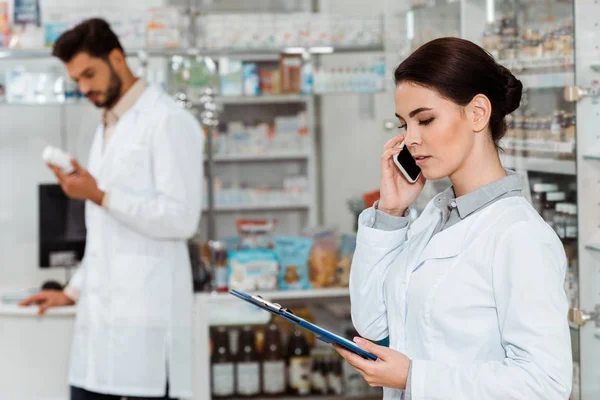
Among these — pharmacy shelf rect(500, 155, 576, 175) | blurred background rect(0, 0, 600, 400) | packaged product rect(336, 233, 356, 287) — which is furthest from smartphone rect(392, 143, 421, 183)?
packaged product rect(336, 233, 356, 287)

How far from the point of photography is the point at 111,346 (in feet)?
10.7

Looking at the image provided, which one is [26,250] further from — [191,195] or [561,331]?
[561,331]

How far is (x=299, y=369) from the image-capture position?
15.5ft

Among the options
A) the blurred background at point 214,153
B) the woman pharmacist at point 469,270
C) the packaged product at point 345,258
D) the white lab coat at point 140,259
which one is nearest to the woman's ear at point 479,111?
the woman pharmacist at point 469,270

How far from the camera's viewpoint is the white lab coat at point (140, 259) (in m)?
3.23

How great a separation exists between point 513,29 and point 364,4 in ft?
7.53

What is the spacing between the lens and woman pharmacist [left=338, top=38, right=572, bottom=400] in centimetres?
146

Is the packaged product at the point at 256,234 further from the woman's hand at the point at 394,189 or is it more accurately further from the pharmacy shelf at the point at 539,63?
the woman's hand at the point at 394,189

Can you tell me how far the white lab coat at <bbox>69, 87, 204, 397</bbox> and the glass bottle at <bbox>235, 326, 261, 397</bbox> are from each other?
132 cm

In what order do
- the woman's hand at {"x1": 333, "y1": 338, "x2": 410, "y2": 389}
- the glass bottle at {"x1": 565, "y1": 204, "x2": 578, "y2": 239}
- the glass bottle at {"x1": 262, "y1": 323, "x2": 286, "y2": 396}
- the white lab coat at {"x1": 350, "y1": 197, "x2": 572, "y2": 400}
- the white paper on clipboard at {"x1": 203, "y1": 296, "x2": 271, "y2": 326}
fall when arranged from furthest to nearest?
1. the glass bottle at {"x1": 262, "y1": 323, "x2": 286, "y2": 396}
2. the white paper on clipboard at {"x1": 203, "y1": 296, "x2": 271, "y2": 326}
3. the glass bottle at {"x1": 565, "y1": 204, "x2": 578, "y2": 239}
4. the woman's hand at {"x1": 333, "y1": 338, "x2": 410, "y2": 389}
5. the white lab coat at {"x1": 350, "y1": 197, "x2": 572, "y2": 400}

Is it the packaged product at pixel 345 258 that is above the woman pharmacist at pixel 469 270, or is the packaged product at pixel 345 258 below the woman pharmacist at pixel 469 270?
below

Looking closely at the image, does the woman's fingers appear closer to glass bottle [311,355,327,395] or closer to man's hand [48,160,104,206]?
man's hand [48,160,104,206]

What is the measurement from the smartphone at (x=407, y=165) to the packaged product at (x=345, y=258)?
2.71 metres

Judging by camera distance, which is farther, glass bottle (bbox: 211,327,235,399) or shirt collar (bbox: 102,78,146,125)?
glass bottle (bbox: 211,327,235,399)
